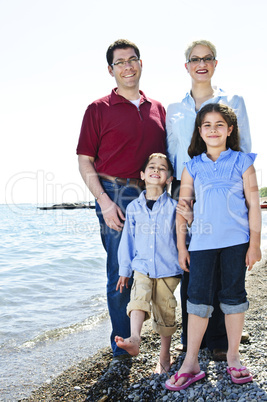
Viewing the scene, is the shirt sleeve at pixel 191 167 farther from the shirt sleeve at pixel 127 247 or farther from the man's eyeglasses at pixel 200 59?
the man's eyeglasses at pixel 200 59

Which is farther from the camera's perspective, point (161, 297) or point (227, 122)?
point (161, 297)

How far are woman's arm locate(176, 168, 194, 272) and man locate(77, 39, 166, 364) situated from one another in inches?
22.4

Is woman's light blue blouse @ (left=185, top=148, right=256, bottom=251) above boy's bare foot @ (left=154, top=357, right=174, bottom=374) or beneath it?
above

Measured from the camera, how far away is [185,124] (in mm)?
2982

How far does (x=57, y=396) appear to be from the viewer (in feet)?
9.48

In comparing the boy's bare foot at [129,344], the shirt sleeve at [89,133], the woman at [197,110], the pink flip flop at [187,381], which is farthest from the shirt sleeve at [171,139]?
the pink flip flop at [187,381]

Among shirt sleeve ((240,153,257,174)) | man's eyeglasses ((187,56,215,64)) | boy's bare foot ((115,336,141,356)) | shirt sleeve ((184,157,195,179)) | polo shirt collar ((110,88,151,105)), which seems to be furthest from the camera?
polo shirt collar ((110,88,151,105))

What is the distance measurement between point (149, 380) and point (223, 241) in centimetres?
116

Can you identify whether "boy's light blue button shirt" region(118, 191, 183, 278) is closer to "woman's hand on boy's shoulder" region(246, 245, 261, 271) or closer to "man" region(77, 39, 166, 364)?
"man" region(77, 39, 166, 364)

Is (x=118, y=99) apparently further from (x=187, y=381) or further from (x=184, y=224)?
(x=187, y=381)

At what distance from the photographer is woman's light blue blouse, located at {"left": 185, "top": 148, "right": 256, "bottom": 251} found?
8.22 ft

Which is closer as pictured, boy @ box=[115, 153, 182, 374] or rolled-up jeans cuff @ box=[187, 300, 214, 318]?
rolled-up jeans cuff @ box=[187, 300, 214, 318]

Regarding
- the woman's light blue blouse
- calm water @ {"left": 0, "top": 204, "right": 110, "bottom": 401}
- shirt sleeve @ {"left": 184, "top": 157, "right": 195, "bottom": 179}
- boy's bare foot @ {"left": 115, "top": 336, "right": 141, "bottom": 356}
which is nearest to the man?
shirt sleeve @ {"left": 184, "top": 157, "right": 195, "bottom": 179}

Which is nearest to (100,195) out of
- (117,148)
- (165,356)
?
(117,148)
